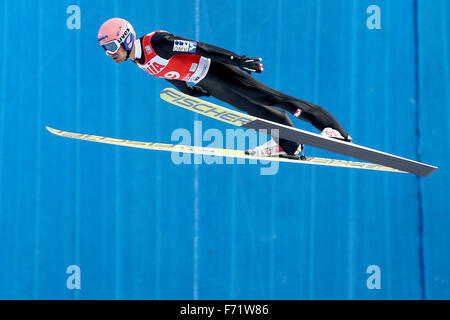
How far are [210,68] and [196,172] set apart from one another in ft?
3.52

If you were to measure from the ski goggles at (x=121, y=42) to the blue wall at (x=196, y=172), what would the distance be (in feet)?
3.39

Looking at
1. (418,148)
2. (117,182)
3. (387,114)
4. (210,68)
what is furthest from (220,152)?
(418,148)

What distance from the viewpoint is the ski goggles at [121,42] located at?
233 centimetres

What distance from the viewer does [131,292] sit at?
136 inches

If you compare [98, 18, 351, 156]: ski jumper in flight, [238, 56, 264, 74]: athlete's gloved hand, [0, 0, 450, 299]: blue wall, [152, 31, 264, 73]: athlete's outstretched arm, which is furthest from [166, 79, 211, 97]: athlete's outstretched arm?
[0, 0, 450, 299]: blue wall

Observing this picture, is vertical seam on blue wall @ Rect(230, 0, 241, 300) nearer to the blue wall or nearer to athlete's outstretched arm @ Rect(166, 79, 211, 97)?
the blue wall

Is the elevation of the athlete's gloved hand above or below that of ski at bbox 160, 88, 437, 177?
above

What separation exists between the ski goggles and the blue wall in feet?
3.39

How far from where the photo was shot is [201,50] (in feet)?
7.64

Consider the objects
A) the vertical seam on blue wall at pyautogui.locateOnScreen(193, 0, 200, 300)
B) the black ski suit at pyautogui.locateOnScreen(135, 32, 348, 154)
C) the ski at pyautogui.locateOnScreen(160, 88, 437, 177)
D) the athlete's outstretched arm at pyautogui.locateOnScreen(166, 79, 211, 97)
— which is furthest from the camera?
the vertical seam on blue wall at pyautogui.locateOnScreen(193, 0, 200, 300)

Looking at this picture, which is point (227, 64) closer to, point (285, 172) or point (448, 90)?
point (285, 172)

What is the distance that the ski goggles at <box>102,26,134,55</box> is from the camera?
2.33 metres

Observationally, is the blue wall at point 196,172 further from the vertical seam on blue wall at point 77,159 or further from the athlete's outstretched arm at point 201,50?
the athlete's outstretched arm at point 201,50

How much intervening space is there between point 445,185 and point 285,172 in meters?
1.15
